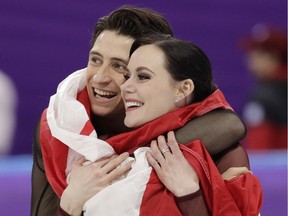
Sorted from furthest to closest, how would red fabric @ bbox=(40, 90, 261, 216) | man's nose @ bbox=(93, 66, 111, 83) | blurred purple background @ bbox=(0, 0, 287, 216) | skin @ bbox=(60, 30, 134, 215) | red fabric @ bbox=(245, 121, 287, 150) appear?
red fabric @ bbox=(245, 121, 287, 150)
blurred purple background @ bbox=(0, 0, 287, 216)
man's nose @ bbox=(93, 66, 111, 83)
skin @ bbox=(60, 30, 134, 215)
red fabric @ bbox=(40, 90, 261, 216)

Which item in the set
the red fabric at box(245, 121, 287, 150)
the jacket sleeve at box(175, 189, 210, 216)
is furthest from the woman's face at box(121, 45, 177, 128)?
the red fabric at box(245, 121, 287, 150)

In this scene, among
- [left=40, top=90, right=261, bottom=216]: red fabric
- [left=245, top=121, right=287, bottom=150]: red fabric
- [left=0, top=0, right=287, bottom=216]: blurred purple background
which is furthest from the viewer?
[left=245, top=121, right=287, bottom=150]: red fabric

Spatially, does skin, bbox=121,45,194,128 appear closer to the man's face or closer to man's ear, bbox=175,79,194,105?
man's ear, bbox=175,79,194,105

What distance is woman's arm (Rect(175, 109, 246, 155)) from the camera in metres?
2.37

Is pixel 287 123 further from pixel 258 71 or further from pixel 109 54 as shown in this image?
pixel 109 54

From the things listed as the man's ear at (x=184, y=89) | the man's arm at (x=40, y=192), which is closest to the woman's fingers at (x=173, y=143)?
the man's ear at (x=184, y=89)

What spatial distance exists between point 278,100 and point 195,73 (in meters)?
2.63

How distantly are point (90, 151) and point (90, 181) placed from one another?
8 cm

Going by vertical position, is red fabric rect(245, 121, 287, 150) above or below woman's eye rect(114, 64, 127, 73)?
below

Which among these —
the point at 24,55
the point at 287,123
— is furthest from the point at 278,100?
the point at 24,55

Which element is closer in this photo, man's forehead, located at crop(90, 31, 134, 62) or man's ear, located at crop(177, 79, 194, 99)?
man's ear, located at crop(177, 79, 194, 99)

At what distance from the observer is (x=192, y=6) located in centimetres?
489

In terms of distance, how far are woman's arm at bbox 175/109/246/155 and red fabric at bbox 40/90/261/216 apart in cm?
3

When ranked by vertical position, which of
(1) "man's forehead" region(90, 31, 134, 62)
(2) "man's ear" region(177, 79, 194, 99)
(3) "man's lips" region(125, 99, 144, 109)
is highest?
(1) "man's forehead" region(90, 31, 134, 62)
